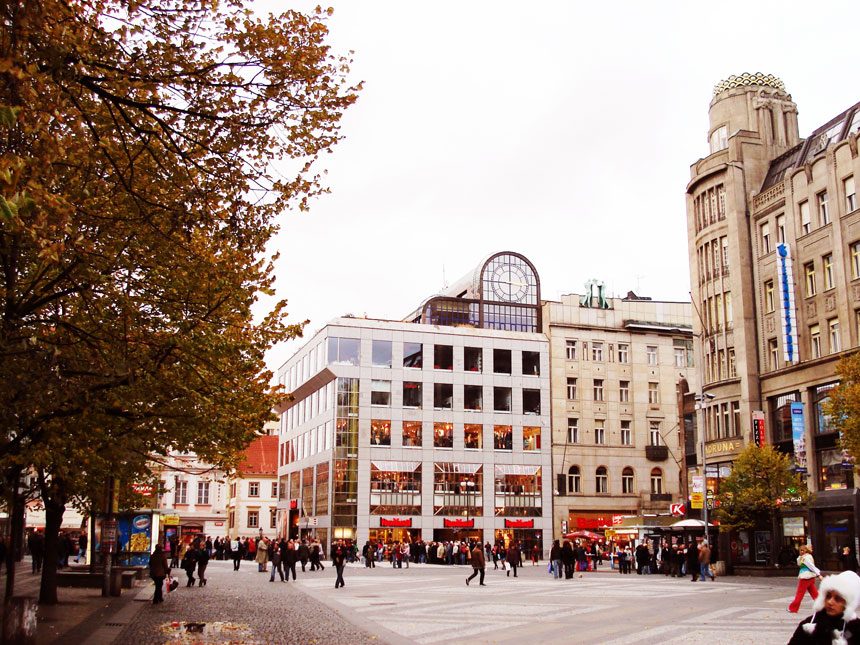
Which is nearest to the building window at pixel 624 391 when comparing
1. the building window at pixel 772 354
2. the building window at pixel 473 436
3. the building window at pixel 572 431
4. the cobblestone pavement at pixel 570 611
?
the building window at pixel 572 431

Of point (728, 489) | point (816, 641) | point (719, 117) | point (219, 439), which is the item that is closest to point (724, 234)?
point (719, 117)

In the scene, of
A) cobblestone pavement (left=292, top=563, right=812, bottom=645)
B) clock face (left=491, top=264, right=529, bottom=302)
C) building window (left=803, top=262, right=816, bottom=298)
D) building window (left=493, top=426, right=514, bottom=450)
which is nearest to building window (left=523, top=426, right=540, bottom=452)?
building window (left=493, top=426, right=514, bottom=450)

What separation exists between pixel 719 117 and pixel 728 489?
74.8 feet

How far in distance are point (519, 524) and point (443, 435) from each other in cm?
916

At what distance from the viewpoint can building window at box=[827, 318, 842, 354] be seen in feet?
137

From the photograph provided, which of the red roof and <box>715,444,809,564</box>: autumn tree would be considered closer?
<box>715,444,809,564</box>: autumn tree

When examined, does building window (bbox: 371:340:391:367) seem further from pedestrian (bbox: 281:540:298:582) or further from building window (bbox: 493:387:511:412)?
pedestrian (bbox: 281:540:298:582)

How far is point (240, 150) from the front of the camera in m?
11.5

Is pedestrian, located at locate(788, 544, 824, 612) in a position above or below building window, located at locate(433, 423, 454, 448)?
below

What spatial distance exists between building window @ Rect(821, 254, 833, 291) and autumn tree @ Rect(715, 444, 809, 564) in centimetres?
852

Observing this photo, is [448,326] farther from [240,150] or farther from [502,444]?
[240,150]

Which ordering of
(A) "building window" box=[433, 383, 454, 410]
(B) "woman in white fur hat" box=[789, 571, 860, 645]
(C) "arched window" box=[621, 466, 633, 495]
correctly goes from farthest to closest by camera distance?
(C) "arched window" box=[621, 466, 633, 495], (A) "building window" box=[433, 383, 454, 410], (B) "woman in white fur hat" box=[789, 571, 860, 645]

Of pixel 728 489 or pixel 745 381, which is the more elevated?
pixel 745 381

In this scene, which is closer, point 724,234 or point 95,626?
point 95,626
